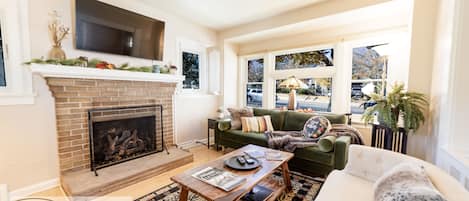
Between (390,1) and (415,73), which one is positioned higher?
(390,1)

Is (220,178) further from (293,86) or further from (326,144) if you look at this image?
(293,86)

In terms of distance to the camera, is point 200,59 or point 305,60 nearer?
point 305,60

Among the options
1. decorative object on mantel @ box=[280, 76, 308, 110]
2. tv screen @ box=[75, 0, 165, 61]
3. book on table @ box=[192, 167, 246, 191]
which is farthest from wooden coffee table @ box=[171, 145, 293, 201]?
tv screen @ box=[75, 0, 165, 61]

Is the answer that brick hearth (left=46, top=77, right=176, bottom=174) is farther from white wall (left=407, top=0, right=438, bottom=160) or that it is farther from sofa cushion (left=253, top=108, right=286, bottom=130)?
white wall (left=407, top=0, right=438, bottom=160)

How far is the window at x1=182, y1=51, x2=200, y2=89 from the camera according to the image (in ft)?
12.7

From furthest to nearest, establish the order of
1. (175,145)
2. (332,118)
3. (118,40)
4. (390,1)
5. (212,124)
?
(212,124)
(175,145)
(332,118)
(118,40)
(390,1)

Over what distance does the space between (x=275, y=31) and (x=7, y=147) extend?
12.8 ft

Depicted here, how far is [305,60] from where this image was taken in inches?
147

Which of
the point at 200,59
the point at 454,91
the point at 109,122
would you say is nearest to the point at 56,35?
the point at 109,122

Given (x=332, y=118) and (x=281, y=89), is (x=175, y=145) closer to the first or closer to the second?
(x=281, y=89)

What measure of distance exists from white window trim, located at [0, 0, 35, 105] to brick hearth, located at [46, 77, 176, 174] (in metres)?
0.24

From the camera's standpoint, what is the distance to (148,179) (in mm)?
2469

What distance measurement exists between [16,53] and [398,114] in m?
4.20

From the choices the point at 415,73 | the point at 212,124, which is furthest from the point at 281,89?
the point at 415,73
